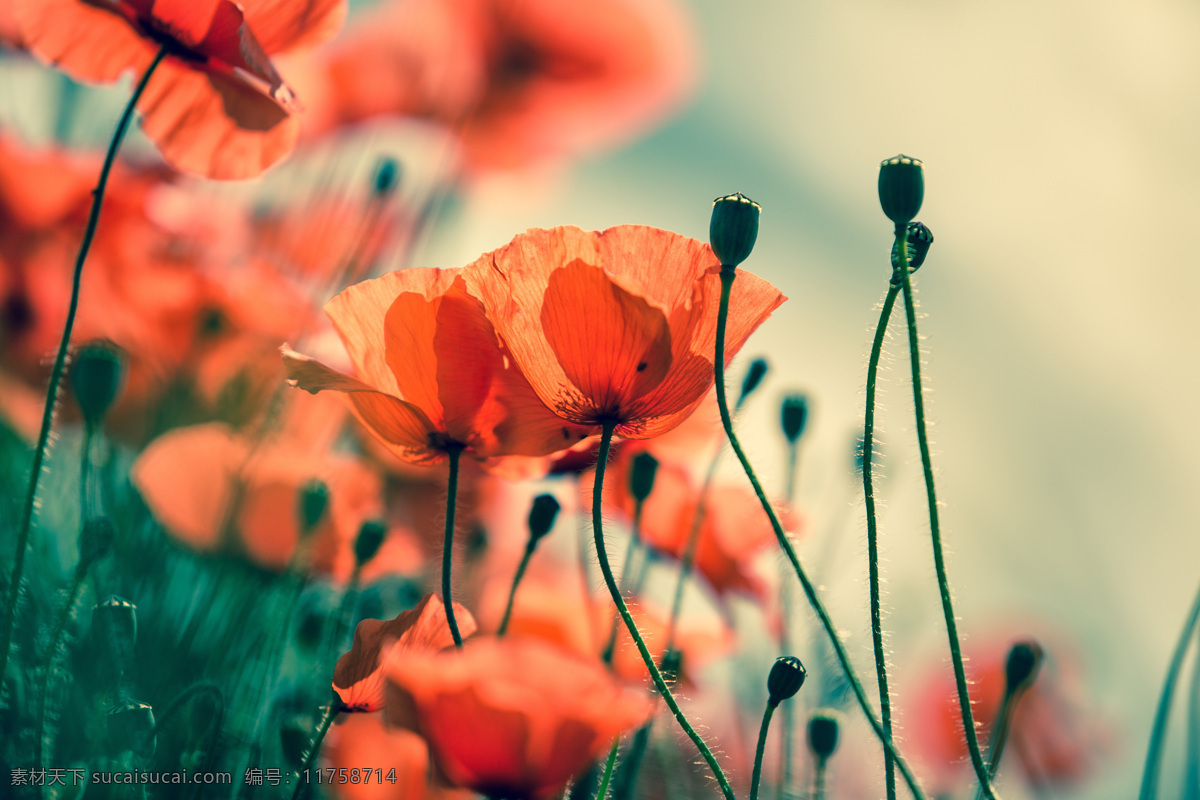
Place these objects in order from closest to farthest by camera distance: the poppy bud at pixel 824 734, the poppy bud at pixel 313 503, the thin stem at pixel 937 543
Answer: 1. the thin stem at pixel 937 543
2. the poppy bud at pixel 824 734
3. the poppy bud at pixel 313 503

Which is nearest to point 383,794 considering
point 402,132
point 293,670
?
point 293,670

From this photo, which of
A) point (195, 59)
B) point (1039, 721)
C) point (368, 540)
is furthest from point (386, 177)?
point (1039, 721)

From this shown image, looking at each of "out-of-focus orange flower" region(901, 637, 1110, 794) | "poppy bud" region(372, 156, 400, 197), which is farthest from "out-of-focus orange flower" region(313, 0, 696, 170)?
"out-of-focus orange flower" region(901, 637, 1110, 794)

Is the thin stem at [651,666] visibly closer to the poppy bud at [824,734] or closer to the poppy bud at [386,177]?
the poppy bud at [824,734]

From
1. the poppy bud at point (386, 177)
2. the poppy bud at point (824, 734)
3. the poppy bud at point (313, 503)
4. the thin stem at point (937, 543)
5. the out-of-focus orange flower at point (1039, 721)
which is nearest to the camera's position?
the thin stem at point (937, 543)

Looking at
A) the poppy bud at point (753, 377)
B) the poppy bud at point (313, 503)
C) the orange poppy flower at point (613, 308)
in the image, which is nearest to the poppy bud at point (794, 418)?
the poppy bud at point (753, 377)

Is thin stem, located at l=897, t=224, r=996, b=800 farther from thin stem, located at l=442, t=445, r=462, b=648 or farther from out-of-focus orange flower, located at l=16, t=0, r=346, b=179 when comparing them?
out-of-focus orange flower, located at l=16, t=0, r=346, b=179
